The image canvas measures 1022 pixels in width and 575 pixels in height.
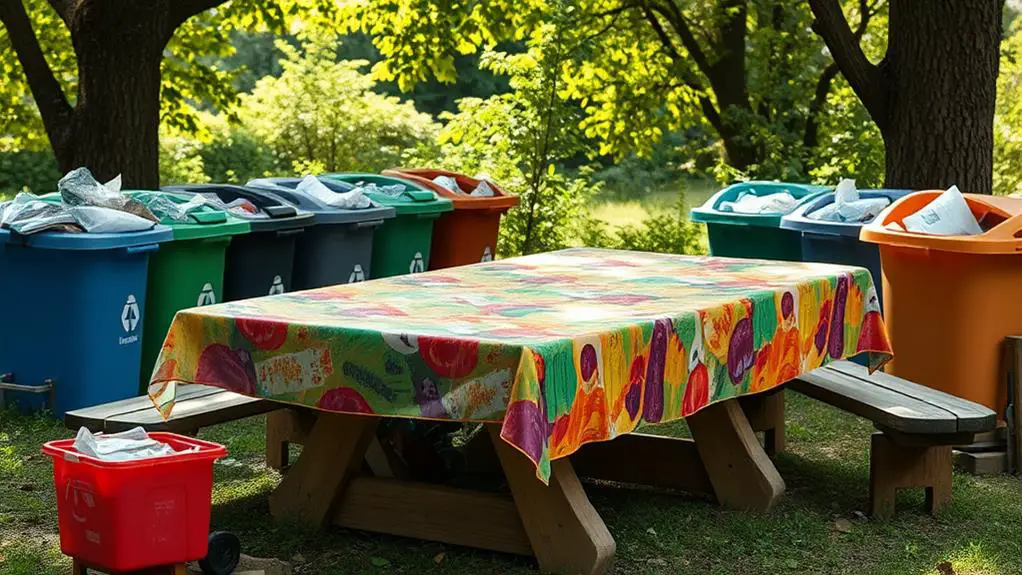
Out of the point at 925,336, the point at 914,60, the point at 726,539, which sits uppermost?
the point at 914,60

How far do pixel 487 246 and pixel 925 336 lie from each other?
451cm

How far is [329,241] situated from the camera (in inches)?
354

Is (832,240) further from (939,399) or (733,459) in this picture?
(733,459)

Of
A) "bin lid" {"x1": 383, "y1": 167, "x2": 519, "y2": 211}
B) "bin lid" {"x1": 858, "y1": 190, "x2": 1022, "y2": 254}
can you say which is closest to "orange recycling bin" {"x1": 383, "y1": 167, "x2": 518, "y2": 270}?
"bin lid" {"x1": 383, "y1": 167, "x2": 519, "y2": 211}

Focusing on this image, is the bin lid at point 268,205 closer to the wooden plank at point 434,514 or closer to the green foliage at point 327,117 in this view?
the wooden plank at point 434,514

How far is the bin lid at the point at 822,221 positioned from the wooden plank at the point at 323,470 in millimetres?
3850

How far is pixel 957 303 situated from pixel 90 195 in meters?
4.34

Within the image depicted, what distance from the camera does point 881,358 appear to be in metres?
6.06

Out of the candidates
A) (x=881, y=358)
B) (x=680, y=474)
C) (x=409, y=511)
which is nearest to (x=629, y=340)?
(x=409, y=511)

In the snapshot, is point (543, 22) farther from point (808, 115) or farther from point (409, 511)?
point (409, 511)

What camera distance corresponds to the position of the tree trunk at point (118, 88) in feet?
30.1

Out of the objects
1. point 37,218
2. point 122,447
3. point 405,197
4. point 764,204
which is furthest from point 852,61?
point 122,447

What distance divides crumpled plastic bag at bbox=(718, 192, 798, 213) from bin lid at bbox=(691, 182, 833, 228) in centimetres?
6

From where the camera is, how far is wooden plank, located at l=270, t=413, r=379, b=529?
4.97m
